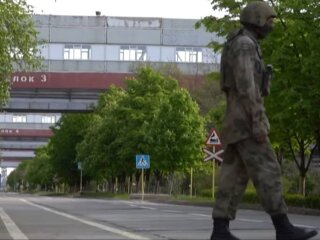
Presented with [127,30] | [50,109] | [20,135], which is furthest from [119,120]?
[20,135]

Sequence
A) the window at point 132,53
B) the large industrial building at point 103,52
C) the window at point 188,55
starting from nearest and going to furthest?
the large industrial building at point 103,52 < the window at point 132,53 < the window at point 188,55

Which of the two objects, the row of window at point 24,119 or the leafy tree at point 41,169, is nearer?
the leafy tree at point 41,169

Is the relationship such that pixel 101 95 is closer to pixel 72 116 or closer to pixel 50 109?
pixel 50 109

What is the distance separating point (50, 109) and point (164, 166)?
40.3ft

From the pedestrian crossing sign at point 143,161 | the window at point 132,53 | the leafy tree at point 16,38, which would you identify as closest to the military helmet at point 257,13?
the leafy tree at point 16,38

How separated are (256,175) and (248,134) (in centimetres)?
38

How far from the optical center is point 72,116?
81.2 m

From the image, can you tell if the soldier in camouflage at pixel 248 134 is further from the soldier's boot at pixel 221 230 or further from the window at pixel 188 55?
the window at pixel 188 55

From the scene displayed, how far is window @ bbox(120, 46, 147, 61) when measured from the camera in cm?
7031

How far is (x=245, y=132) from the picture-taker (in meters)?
7.72

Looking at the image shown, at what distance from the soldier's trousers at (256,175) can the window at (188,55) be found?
64.8m

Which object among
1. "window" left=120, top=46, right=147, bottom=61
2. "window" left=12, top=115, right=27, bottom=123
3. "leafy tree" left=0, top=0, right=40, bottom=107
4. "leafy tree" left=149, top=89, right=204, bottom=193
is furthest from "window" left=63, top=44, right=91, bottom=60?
"window" left=12, top=115, right=27, bottom=123

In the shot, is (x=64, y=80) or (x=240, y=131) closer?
(x=240, y=131)

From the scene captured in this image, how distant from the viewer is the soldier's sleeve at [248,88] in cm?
762
